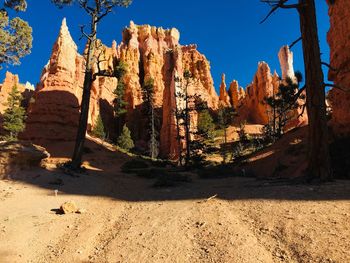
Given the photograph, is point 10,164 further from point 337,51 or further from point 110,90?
point 110,90

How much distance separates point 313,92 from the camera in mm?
8875

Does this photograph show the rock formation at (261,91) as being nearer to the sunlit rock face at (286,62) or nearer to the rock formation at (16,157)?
the sunlit rock face at (286,62)

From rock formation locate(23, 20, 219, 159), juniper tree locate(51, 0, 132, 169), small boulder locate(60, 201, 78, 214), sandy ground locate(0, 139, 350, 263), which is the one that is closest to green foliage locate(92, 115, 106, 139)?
rock formation locate(23, 20, 219, 159)

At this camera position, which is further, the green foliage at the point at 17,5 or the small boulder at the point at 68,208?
the green foliage at the point at 17,5

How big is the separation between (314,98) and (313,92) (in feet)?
0.55

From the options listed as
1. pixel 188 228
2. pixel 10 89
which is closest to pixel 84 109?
pixel 188 228

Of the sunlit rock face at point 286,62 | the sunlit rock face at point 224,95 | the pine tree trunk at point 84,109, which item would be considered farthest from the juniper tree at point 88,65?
the sunlit rock face at point 224,95

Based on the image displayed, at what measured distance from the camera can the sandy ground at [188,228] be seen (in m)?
4.36

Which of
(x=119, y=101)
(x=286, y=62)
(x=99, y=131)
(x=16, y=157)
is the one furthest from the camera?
(x=286, y=62)

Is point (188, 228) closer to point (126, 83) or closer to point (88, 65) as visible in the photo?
point (88, 65)

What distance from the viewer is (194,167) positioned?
28859 mm

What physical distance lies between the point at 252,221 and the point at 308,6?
6.83m

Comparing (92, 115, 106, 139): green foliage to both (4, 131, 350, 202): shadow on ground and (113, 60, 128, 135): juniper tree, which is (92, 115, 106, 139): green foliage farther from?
(4, 131, 350, 202): shadow on ground

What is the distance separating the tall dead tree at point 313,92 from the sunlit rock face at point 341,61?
960cm
